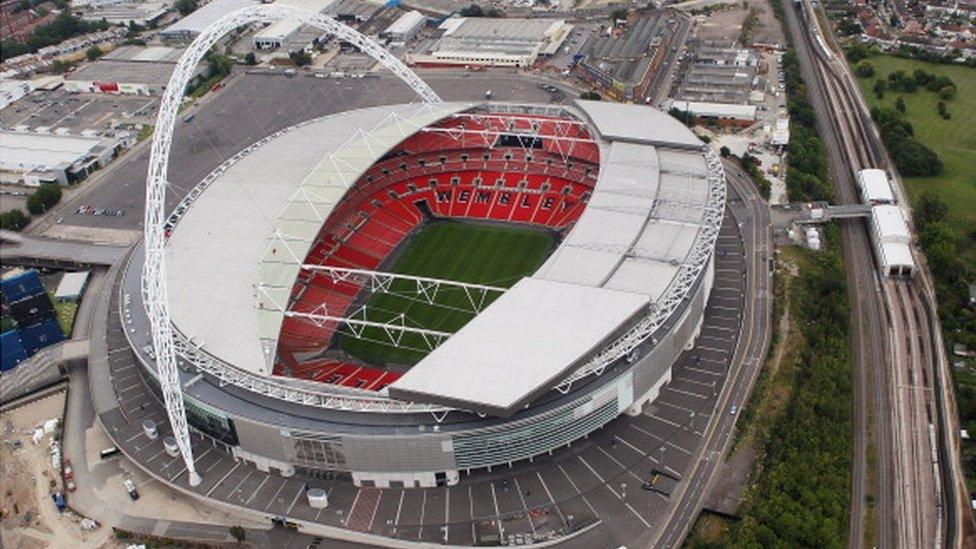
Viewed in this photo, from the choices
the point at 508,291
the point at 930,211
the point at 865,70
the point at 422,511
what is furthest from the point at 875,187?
the point at 422,511

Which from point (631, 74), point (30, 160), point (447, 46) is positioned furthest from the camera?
point (447, 46)

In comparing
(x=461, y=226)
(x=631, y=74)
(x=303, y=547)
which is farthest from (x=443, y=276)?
(x=631, y=74)

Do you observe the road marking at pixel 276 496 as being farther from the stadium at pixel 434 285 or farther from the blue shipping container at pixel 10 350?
the blue shipping container at pixel 10 350

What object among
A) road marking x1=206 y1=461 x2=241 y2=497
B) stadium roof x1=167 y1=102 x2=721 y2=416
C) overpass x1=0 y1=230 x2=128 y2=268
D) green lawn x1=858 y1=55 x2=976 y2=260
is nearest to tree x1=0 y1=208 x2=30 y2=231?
overpass x1=0 y1=230 x2=128 y2=268

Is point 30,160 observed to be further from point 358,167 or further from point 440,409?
point 440,409

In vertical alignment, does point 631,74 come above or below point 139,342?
above

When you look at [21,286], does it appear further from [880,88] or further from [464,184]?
[880,88]

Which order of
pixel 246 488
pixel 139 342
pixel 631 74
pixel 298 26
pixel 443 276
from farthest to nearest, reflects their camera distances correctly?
pixel 298 26
pixel 631 74
pixel 443 276
pixel 139 342
pixel 246 488
